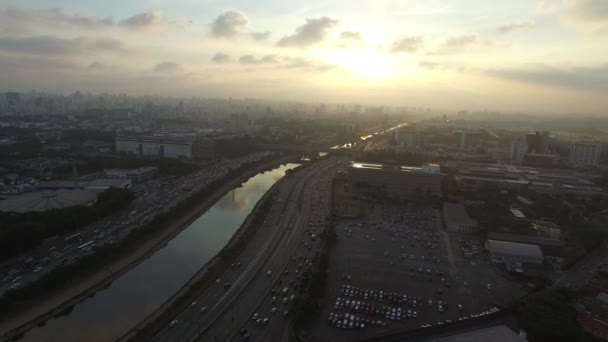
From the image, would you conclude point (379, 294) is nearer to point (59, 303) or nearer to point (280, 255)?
point (280, 255)

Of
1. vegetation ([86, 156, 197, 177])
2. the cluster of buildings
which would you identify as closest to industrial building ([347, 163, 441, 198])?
vegetation ([86, 156, 197, 177])

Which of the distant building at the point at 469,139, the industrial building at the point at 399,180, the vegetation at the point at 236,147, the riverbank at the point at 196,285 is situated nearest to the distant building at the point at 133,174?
the vegetation at the point at 236,147

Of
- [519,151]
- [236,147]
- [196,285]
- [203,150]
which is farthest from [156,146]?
[519,151]

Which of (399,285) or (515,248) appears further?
(515,248)

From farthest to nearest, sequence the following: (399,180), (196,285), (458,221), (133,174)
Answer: (133,174) → (399,180) → (458,221) → (196,285)

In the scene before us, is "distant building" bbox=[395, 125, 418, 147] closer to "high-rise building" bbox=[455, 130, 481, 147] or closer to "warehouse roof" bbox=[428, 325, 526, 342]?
"high-rise building" bbox=[455, 130, 481, 147]

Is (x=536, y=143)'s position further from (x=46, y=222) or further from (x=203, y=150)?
(x=46, y=222)

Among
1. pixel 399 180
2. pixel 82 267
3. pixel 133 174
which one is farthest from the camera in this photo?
pixel 133 174
